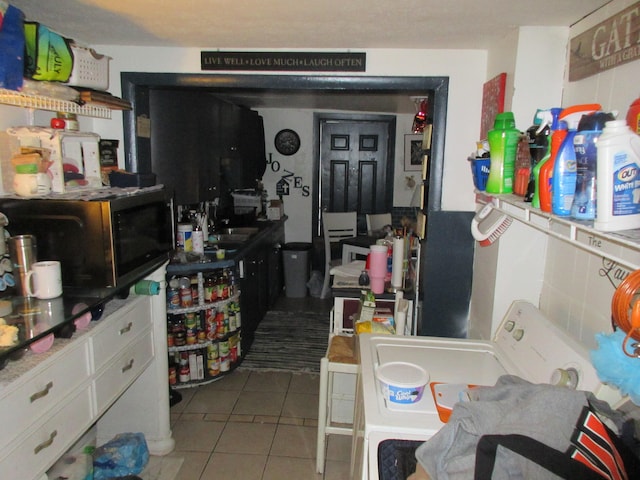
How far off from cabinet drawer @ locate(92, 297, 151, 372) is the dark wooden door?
Answer: 3688mm

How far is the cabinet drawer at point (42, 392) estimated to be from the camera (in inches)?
50.0

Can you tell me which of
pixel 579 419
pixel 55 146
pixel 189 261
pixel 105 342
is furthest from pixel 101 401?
pixel 579 419

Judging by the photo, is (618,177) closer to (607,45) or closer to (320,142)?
(607,45)

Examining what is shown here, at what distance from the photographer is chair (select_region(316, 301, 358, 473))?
215 cm

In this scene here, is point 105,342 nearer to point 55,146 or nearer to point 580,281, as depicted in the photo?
point 55,146

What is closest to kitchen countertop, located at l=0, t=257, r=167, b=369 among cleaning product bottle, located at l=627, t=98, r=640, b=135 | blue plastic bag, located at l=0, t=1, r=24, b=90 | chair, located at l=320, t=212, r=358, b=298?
blue plastic bag, located at l=0, t=1, r=24, b=90

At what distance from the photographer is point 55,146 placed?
181 centimetres

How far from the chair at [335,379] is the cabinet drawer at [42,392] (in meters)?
1.00

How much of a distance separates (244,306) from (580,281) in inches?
97.8

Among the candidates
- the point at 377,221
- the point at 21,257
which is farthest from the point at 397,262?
→ the point at 377,221

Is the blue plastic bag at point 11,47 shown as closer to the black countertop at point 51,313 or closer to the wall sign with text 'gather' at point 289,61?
the black countertop at point 51,313

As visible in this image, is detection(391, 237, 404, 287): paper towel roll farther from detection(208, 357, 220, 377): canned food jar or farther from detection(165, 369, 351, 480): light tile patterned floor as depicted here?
detection(208, 357, 220, 377): canned food jar

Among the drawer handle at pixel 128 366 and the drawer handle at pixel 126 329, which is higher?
the drawer handle at pixel 126 329

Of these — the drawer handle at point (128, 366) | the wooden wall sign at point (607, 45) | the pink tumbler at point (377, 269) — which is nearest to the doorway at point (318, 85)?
the pink tumbler at point (377, 269)
